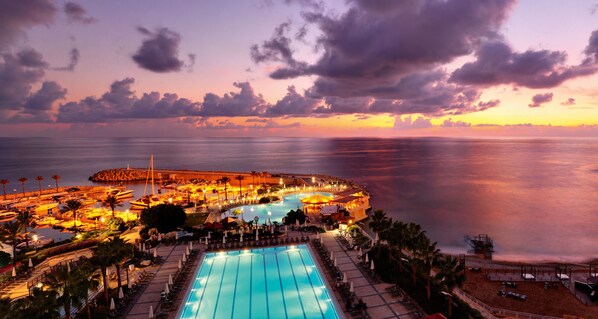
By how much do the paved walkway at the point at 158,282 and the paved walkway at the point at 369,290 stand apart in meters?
11.6

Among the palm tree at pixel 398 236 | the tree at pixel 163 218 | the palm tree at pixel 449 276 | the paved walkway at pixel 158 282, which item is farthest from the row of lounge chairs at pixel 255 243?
the palm tree at pixel 449 276

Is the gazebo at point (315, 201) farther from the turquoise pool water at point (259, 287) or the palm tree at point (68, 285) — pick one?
the palm tree at point (68, 285)

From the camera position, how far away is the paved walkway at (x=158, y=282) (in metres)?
19.9

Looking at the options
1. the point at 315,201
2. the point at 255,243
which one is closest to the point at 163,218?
the point at 255,243

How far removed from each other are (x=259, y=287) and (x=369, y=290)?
7464 mm

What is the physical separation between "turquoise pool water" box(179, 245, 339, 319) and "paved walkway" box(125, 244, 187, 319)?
83.7 inches

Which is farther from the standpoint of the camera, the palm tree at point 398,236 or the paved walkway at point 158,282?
the palm tree at point 398,236

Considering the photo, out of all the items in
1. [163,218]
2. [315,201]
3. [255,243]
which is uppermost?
[163,218]

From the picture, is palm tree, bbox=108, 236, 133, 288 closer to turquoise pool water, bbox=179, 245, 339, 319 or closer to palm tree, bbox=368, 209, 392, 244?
turquoise pool water, bbox=179, 245, 339, 319

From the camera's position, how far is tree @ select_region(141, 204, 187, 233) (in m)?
33.1

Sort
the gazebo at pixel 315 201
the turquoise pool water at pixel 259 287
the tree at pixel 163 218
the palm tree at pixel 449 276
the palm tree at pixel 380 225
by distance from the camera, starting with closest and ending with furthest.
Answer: the palm tree at pixel 449 276
the turquoise pool water at pixel 259 287
the palm tree at pixel 380 225
the tree at pixel 163 218
the gazebo at pixel 315 201

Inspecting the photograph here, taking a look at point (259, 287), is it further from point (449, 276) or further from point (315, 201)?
point (315, 201)

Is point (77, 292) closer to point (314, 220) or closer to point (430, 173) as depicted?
point (314, 220)

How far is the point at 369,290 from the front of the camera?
73.0ft
